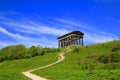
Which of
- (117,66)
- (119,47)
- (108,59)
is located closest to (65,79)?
(117,66)

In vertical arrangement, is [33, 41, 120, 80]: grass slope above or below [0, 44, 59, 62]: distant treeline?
below

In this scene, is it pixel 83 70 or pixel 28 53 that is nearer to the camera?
pixel 83 70

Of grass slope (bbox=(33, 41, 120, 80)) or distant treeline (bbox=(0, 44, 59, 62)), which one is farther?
distant treeline (bbox=(0, 44, 59, 62))

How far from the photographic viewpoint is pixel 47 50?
106m

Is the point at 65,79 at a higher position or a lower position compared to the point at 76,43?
lower

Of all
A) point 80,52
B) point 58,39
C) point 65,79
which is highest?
point 58,39

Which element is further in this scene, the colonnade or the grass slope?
the colonnade

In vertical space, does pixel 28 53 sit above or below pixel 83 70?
above

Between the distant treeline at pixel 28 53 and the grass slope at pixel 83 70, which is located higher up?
the distant treeline at pixel 28 53

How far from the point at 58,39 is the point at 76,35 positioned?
15161mm

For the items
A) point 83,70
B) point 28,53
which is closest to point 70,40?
point 28,53

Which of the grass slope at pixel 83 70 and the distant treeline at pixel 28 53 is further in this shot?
the distant treeline at pixel 28 53

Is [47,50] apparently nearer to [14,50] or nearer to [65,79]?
[14,50]

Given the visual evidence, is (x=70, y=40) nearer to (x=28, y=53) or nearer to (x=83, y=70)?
(x=28, y=53)
